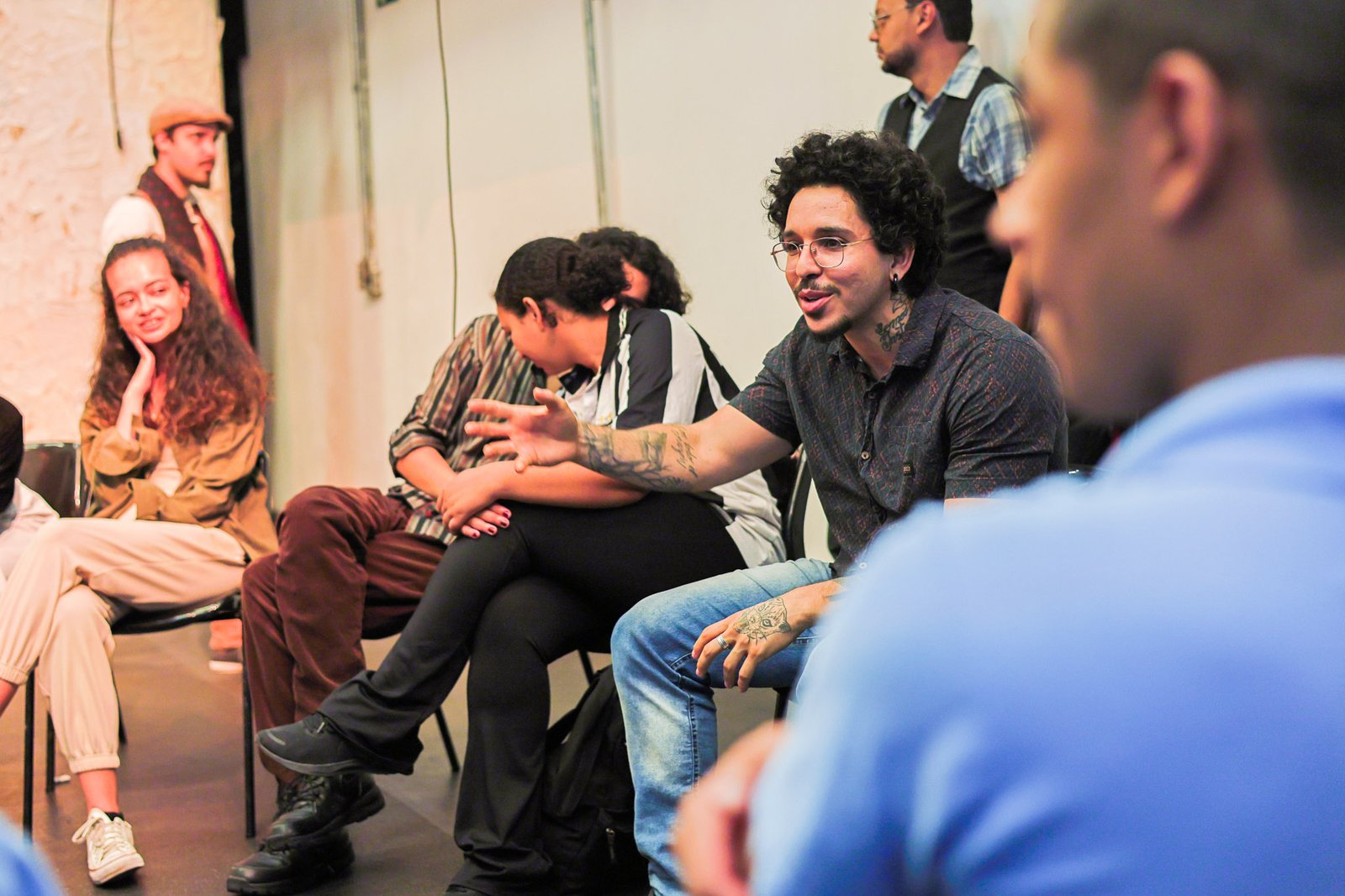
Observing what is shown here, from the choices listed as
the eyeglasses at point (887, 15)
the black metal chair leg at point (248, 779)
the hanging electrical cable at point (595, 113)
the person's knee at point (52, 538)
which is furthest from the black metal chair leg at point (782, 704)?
the hanging electrical cable at point (595, 113)

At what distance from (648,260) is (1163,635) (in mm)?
2728

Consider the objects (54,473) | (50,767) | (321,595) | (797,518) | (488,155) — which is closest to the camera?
(321,595)

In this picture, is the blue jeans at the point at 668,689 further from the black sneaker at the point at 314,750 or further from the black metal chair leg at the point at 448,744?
the black metal chair leg at the point at 448,744

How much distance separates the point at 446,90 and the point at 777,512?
10.9 feet

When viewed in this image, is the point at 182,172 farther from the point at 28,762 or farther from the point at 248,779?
the point at 248,779

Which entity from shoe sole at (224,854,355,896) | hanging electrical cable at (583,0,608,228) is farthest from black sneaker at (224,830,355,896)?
hanging electrical cable at (583,0,608,228)

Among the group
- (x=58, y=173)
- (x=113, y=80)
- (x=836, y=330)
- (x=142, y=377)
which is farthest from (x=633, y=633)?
(x=113, y=80)

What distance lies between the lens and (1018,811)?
0.37m

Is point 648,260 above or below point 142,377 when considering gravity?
above

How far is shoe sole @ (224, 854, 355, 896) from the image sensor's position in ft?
7.59

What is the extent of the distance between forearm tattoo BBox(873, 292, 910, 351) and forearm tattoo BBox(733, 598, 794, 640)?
435 millimetres

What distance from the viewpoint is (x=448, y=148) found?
17.6 feet

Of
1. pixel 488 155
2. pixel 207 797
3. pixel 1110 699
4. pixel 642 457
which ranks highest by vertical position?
pixel 488 155

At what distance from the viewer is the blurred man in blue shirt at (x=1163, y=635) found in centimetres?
37
